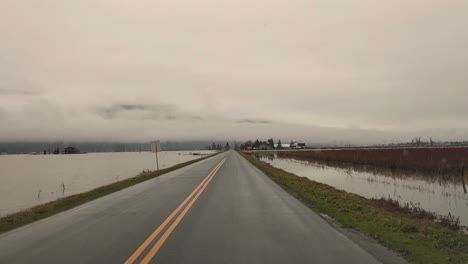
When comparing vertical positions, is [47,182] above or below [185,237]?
below

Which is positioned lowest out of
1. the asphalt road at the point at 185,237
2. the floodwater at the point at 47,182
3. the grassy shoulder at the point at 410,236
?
the floodwater at the point at 47,182

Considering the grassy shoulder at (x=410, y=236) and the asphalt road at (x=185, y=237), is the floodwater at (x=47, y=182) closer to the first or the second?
the asphalt road at (x=185, y=237)

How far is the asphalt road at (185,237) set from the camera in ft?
17.6

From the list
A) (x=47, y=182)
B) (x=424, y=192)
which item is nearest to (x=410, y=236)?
(x=424, y=192)

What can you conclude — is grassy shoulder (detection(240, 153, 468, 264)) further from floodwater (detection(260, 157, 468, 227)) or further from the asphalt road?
floodwater (detection(260, 157, 468, 227))

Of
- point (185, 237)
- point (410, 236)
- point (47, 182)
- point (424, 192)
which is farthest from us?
point (47, 182)

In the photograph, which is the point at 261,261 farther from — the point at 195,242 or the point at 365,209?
the point at 365,209

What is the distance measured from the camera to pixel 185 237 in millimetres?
6582

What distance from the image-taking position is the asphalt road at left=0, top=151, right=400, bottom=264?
5363 mm

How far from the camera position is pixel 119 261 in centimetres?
509

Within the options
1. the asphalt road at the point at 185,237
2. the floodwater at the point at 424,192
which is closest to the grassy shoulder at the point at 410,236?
the asphalt road at the point at 185,237

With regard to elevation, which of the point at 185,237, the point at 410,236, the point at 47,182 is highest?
the point at 185,237

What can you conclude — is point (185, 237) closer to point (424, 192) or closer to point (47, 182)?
point (424, 192)

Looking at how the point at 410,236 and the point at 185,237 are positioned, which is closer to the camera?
the point at 185,237
